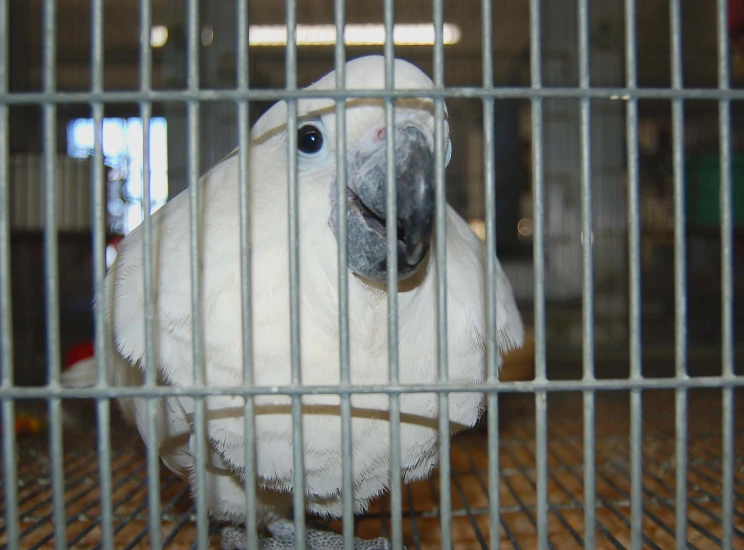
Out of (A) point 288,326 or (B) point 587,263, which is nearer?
(B) point 587,263

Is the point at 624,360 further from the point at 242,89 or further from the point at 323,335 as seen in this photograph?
the point at 242,89

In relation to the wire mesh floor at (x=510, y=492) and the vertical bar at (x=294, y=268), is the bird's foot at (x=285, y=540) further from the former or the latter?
the vertical bar at (x=294, y=268)

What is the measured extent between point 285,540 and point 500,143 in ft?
9.42

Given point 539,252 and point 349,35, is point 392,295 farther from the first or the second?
point 349,35

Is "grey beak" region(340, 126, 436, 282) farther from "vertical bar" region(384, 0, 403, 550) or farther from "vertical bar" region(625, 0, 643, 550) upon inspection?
"vertical bar" region(625, 0, 643, 550)

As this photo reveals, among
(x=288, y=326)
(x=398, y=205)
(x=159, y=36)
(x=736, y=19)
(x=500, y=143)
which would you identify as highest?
(x=159, y=36)

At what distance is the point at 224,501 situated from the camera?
131 cm

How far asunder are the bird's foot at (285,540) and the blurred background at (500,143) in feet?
6.28

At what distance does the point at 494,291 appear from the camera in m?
0.85

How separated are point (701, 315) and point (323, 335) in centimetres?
355

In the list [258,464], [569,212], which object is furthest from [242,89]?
[569,212]

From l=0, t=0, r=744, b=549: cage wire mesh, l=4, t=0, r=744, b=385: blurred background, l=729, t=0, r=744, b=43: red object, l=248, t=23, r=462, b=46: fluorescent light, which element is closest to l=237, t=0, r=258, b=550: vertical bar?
l=0, t=0, r=744, b=549: cage wire mesh

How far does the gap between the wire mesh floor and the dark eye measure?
3.02 ft

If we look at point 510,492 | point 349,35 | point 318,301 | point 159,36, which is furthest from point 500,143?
point 318,301
